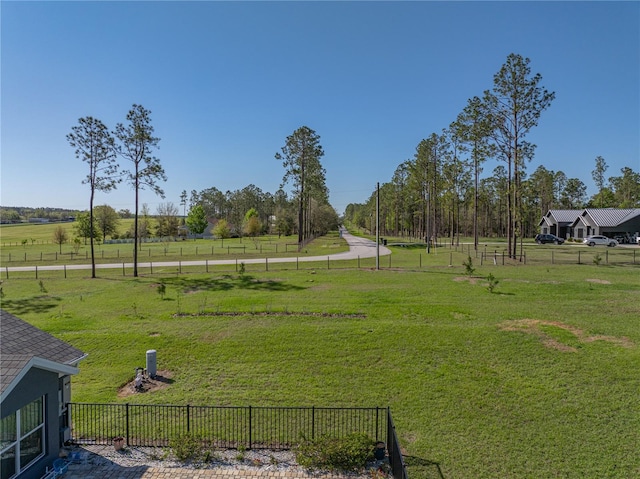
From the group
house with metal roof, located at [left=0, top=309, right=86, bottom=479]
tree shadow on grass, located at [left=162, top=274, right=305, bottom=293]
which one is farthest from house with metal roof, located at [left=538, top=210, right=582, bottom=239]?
house with metal roof, located at [left=0, top=309, right=86, bottom=479]

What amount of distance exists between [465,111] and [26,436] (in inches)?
1555

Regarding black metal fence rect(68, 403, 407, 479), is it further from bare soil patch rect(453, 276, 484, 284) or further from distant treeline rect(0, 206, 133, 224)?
distant treeline rect(0, 206, 133, 224)

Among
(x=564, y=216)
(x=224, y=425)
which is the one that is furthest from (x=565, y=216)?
(x=224, y=425)

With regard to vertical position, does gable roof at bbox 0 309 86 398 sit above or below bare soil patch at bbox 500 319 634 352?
above

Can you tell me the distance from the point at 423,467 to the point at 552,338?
31.6 ft

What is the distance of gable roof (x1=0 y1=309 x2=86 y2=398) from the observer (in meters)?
7.00

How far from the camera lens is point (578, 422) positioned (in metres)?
9.91

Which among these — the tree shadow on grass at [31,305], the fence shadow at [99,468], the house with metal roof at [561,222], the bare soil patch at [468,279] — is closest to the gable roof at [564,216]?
the house with metal roof at [561,222]

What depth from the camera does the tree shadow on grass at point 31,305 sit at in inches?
794

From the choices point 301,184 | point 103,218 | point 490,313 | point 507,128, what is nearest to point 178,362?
point 490,313

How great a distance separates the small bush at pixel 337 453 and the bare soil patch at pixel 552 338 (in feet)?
31.7

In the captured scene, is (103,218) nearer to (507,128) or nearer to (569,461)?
(507,128)

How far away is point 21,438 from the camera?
7.64 m

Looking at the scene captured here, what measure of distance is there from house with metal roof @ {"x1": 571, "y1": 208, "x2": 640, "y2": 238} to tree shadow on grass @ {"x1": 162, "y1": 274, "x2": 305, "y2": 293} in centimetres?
5441
